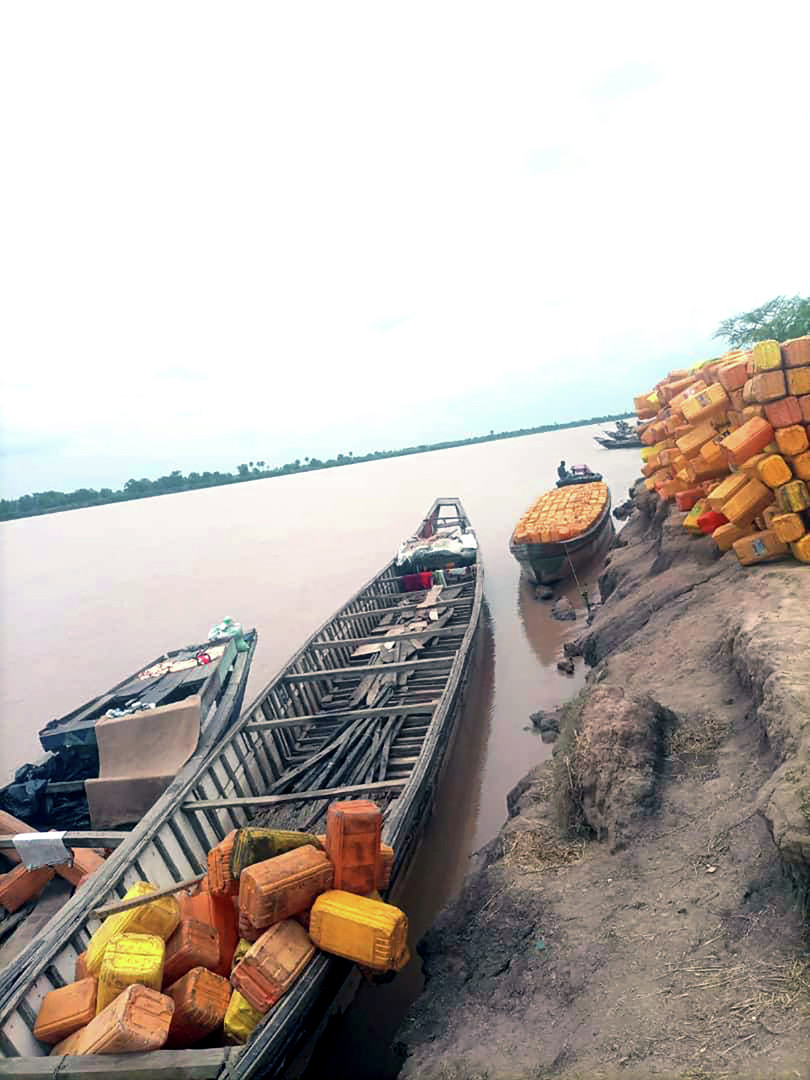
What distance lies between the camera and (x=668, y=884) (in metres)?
4.48

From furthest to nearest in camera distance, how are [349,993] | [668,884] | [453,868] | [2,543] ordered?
1. [2,543]
2. [453,868]
3. [349,993]
4. [668,884]

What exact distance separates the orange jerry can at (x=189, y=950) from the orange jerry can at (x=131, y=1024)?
40cm

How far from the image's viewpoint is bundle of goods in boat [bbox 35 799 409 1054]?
4.05 meters

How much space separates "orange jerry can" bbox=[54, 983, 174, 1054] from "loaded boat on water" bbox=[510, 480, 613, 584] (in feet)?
46.7

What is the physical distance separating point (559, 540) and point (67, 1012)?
1445 centimetres

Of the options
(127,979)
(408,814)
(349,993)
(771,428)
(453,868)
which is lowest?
(453,868)

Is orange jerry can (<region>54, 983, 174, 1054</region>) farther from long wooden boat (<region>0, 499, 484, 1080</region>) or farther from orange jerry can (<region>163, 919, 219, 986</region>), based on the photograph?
orange jerry can (<region>163, 919, 219, 986</region>)

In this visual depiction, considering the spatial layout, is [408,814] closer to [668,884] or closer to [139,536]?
[668,884]

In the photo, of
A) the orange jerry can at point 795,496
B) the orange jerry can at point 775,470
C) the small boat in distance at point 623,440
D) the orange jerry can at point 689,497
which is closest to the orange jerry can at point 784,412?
the orange jerry can at point 775,470

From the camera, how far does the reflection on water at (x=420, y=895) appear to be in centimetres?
502

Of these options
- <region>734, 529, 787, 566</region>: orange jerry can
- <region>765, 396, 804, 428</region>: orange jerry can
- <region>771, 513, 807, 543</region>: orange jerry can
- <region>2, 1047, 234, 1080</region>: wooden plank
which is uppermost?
<region>765, 396, 804, 428</region>: orange jerry can

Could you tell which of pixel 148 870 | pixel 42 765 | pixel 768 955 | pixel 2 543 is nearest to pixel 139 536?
pixel 2 543

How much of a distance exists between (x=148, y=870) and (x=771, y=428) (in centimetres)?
930

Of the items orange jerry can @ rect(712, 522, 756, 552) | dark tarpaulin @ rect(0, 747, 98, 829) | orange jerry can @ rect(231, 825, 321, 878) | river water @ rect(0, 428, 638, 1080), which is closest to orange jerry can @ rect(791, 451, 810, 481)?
orange jerry can @ rect(712, 522, 756, 552)
